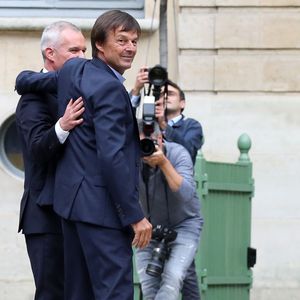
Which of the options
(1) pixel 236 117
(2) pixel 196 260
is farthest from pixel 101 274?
(1) pixel 236 117

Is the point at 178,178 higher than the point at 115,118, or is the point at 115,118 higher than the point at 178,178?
the point at 115,118

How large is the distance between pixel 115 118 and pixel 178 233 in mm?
2668

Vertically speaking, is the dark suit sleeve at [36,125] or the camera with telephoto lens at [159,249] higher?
the dark suit sleeve at [36,125]

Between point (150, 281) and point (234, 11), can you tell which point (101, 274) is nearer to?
point (150, 281)

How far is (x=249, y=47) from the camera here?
1141 cm

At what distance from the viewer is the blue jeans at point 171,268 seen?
307 inches

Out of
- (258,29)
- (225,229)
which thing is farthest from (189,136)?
(258,29)

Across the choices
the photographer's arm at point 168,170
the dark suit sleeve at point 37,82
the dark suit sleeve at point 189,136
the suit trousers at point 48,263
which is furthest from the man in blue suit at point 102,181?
the dark suit sleeve at point 189,136

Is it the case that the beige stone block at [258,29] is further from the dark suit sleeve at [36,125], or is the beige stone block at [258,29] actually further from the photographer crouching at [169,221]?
the dark suit sleeve at [36,125]

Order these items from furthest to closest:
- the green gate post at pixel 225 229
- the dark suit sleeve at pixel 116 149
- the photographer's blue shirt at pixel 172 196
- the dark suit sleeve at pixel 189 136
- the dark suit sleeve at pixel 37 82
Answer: the green gate post at pixel 225 229
the dark suit sleeve at pixel 189 136
the photographer's blue shirt at pixel 172 196
the dark suit sleeve at pixel 37 82
the dark suit sleeve at pixel 116 149

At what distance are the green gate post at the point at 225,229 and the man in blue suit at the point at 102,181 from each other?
3453 millimetres

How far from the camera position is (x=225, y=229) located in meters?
9.33

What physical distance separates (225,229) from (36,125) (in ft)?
11.8

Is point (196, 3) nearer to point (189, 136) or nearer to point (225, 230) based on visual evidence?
point (225, 230)
